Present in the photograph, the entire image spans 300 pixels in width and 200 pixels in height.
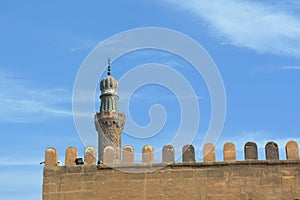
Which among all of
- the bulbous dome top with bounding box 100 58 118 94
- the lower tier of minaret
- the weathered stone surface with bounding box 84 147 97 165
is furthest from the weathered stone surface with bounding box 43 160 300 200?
the bulbous dome top with bounding box 100 58 118 94

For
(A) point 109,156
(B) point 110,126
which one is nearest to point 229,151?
(A) point 109,156

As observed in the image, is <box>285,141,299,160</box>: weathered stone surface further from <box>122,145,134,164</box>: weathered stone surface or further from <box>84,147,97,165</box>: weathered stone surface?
<box>84,147,97,165</box>: weathered stone surface

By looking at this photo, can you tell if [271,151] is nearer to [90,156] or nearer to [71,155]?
[90,156]

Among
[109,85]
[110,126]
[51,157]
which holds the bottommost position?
[51,157]

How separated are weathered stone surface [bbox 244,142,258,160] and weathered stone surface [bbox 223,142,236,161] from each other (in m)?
0.25

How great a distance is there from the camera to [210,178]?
9.58 m

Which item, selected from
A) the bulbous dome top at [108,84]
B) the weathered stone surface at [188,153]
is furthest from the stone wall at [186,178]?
the bulbous dome top at [108,84]

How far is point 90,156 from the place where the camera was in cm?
997

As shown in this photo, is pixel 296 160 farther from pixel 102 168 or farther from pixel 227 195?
pixel 102 168

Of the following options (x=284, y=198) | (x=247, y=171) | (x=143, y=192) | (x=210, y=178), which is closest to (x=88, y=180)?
(x=143, y=192)

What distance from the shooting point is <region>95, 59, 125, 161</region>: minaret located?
112 ft

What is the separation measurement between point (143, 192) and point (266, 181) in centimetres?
252

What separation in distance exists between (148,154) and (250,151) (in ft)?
7.02

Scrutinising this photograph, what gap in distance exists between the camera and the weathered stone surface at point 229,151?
9695 mm
